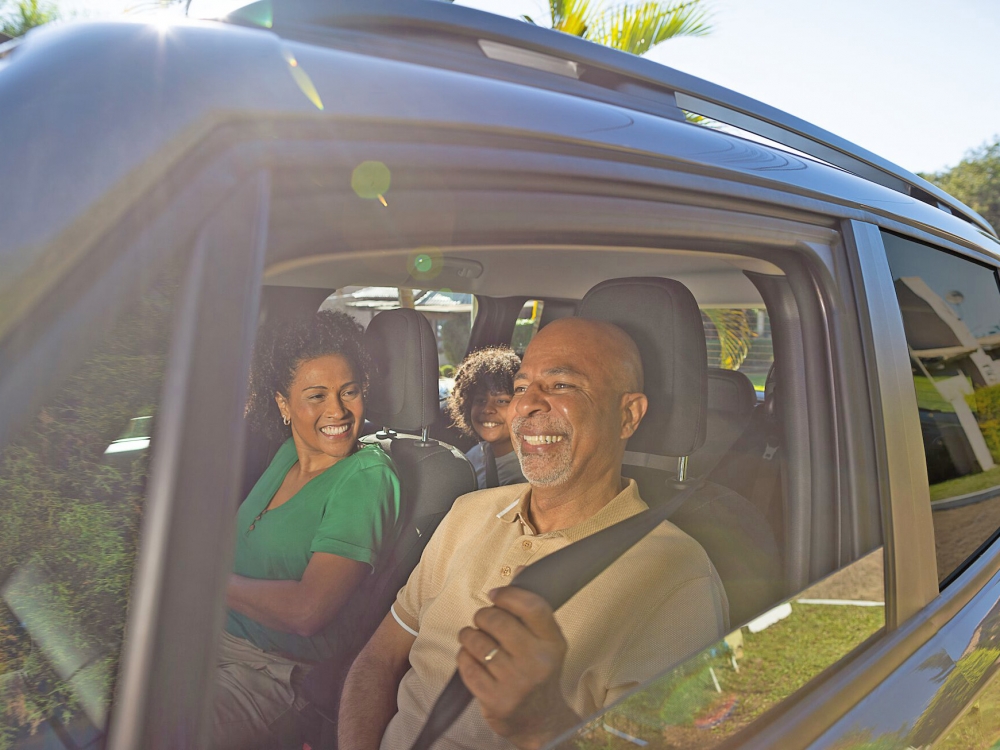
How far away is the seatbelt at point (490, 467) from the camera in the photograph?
3.11 metres

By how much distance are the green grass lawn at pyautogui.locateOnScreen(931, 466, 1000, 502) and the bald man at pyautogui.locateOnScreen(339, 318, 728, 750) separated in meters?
0.57

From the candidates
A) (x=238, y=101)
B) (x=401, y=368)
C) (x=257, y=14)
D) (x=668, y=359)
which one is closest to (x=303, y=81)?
(x=238, y=101)

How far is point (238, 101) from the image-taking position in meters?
0.68

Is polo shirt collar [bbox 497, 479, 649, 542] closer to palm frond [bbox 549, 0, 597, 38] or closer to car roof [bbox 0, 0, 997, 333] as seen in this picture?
car roof [bbox 0, 0, 997, 333]

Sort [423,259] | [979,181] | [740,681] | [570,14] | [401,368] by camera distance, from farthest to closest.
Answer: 1. [979,181]
2. [570,14]
3. [401,368]
4. [423,259]
5. [740,681]

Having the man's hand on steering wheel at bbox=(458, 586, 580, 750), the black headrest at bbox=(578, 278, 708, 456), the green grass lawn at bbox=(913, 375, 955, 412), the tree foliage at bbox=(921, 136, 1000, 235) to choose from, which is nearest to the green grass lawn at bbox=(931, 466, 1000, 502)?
the green grass lawn at bbox=(913, 375, 955, 412)

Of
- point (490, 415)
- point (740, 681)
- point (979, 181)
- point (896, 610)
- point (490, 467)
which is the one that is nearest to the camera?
point (740, 681)

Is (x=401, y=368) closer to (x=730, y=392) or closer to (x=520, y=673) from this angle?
(x=730, y=392)

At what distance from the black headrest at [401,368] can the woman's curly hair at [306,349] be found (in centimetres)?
4

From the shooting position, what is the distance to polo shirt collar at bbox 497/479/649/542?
65.7 inches

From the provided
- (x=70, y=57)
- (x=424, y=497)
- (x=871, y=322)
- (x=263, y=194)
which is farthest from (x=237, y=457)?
(x=424, y=497)

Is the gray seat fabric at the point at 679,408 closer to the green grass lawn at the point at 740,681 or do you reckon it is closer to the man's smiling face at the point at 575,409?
the man's smiling face at the point at 575,409

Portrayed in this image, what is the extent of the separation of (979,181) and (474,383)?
101ft

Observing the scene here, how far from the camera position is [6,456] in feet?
1.98
